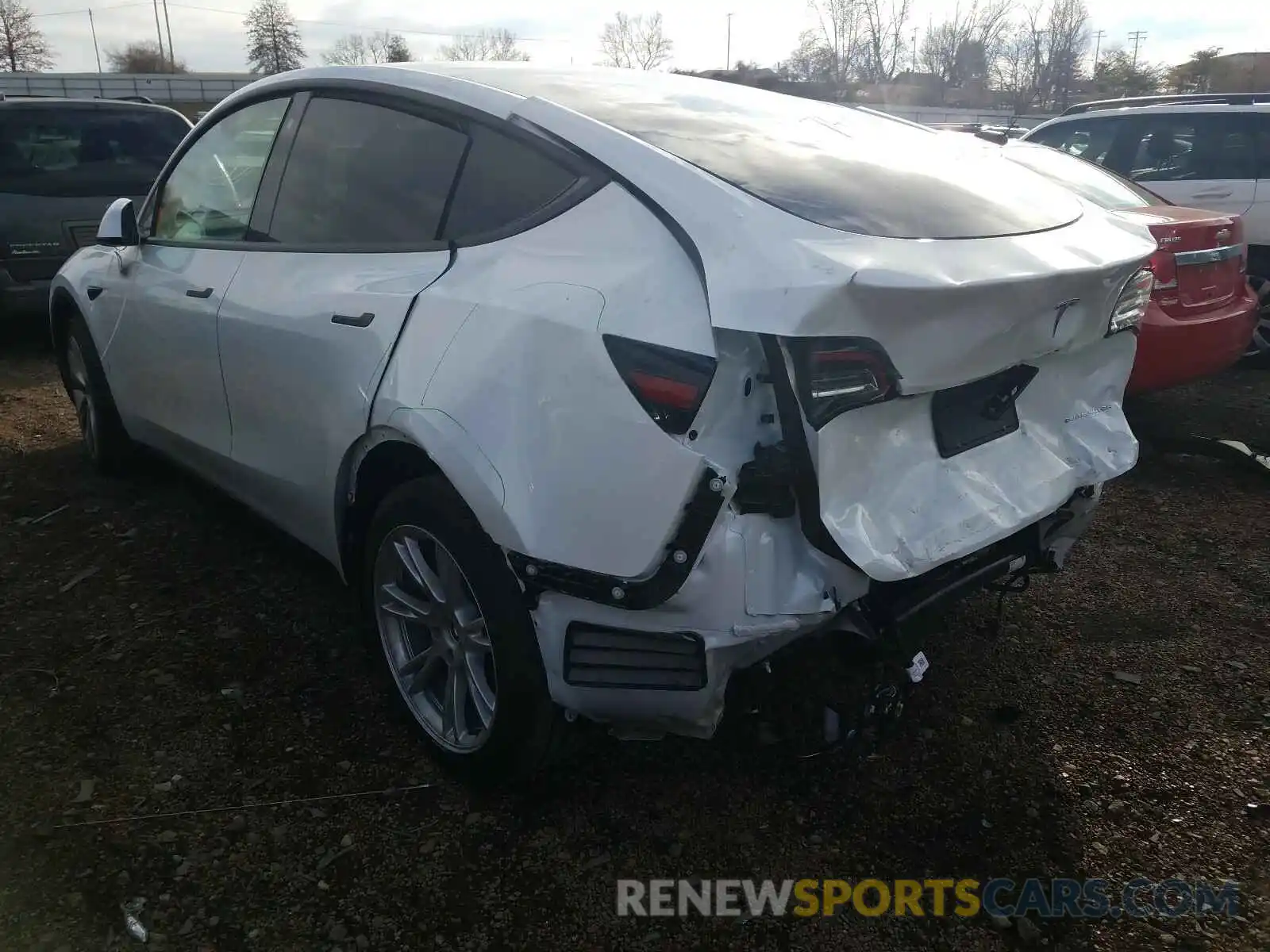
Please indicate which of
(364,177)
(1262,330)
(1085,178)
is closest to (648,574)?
(364,177)

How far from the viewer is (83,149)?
7148 mm

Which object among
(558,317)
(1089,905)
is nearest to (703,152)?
(558,317)

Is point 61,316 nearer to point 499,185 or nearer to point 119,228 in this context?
point 119,228

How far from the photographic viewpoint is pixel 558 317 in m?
2.02

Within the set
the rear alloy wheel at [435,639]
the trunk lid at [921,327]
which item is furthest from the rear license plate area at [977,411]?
the rear alloy wheel at [435,639]

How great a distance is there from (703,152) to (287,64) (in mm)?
61530

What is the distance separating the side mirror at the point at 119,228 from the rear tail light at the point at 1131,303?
3.40 meters

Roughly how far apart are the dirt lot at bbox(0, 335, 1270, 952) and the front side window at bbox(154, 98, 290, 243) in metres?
1.26

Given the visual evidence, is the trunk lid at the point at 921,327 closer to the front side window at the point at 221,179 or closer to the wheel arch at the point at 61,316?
the front side window at the point at 221,179

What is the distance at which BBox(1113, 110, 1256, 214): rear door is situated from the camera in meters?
6.64

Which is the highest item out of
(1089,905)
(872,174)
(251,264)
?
(872,174)

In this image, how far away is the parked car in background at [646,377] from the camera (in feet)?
6.16

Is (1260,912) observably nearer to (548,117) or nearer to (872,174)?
(872,174)

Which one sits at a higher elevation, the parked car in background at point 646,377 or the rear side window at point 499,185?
the rear side window at point 499,185
